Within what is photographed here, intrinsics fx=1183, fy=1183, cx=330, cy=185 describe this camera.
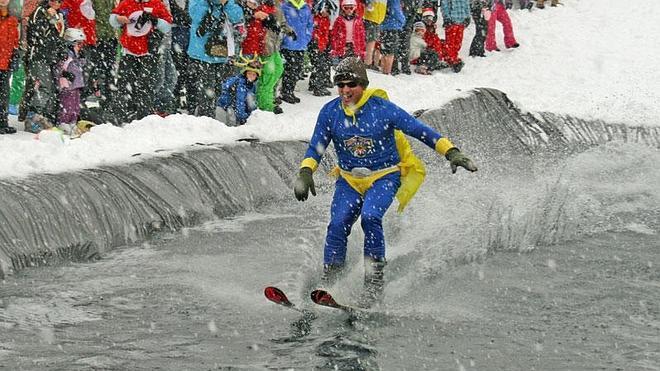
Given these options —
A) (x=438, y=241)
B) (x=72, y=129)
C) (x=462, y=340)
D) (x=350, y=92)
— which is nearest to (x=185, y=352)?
(x=462, y=340)

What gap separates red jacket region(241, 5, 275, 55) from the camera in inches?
635

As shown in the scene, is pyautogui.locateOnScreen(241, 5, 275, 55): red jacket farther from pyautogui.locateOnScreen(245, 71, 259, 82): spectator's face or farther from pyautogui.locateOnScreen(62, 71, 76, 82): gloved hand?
pyautogui.locateOnScreen(62, 71, 76, 82): gloved hand

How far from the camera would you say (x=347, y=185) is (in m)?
9.60

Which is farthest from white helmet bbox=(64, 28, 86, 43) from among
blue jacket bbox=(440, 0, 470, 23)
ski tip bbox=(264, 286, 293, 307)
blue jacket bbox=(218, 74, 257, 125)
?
blue jacket bbox=(440, 0, 470, 23)

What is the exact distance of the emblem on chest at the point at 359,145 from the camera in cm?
945

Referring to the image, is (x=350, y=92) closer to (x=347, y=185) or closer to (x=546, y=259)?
(x=347, y=185)

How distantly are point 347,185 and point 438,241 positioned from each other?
220cm

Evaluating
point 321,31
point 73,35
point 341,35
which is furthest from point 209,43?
point 341,35

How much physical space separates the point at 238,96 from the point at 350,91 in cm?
640

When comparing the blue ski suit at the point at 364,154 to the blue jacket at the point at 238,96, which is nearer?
the blue ski suit at the point at 364,154

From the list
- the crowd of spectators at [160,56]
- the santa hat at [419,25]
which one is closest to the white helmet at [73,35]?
the crowd of spectators at [160,56]

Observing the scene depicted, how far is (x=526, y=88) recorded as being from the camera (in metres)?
22.9

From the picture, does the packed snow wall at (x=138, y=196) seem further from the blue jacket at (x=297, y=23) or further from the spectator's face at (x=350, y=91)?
the spectator's face at (x=350, y=91)

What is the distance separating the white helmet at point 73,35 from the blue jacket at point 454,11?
10344 millimetres
